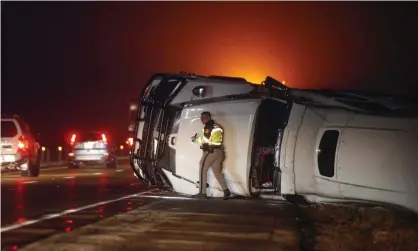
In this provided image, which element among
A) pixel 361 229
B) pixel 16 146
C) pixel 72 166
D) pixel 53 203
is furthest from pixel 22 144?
pixel 361 229

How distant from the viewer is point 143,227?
8602 millimetres

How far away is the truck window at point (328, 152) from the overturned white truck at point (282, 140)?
0.01 metres

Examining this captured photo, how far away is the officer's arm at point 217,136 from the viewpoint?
32.9 ft

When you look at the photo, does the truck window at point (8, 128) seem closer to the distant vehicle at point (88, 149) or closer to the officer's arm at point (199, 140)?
the distant vehicle at point (88, 149)

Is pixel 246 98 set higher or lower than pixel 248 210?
higher

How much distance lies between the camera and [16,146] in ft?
56.9

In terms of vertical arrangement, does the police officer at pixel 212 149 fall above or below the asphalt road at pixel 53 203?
above

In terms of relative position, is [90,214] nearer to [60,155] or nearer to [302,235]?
[302,235]

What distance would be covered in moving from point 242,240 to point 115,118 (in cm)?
7118

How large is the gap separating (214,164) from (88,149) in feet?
50.5

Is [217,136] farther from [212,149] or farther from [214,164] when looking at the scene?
[214,164]

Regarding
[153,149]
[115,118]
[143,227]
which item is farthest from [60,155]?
[115,118]

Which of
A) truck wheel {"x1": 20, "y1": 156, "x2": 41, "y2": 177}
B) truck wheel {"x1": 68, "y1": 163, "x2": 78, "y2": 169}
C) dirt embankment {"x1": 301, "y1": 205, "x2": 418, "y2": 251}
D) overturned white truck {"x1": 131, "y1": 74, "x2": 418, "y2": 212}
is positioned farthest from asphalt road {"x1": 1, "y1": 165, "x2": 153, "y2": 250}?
truck wheel {"x1": 68, "y1": 163, "x2": 78, "y2": 169}

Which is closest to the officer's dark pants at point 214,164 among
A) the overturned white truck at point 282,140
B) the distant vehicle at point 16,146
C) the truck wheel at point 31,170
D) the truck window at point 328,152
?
the overturned white truck at point 282,140
